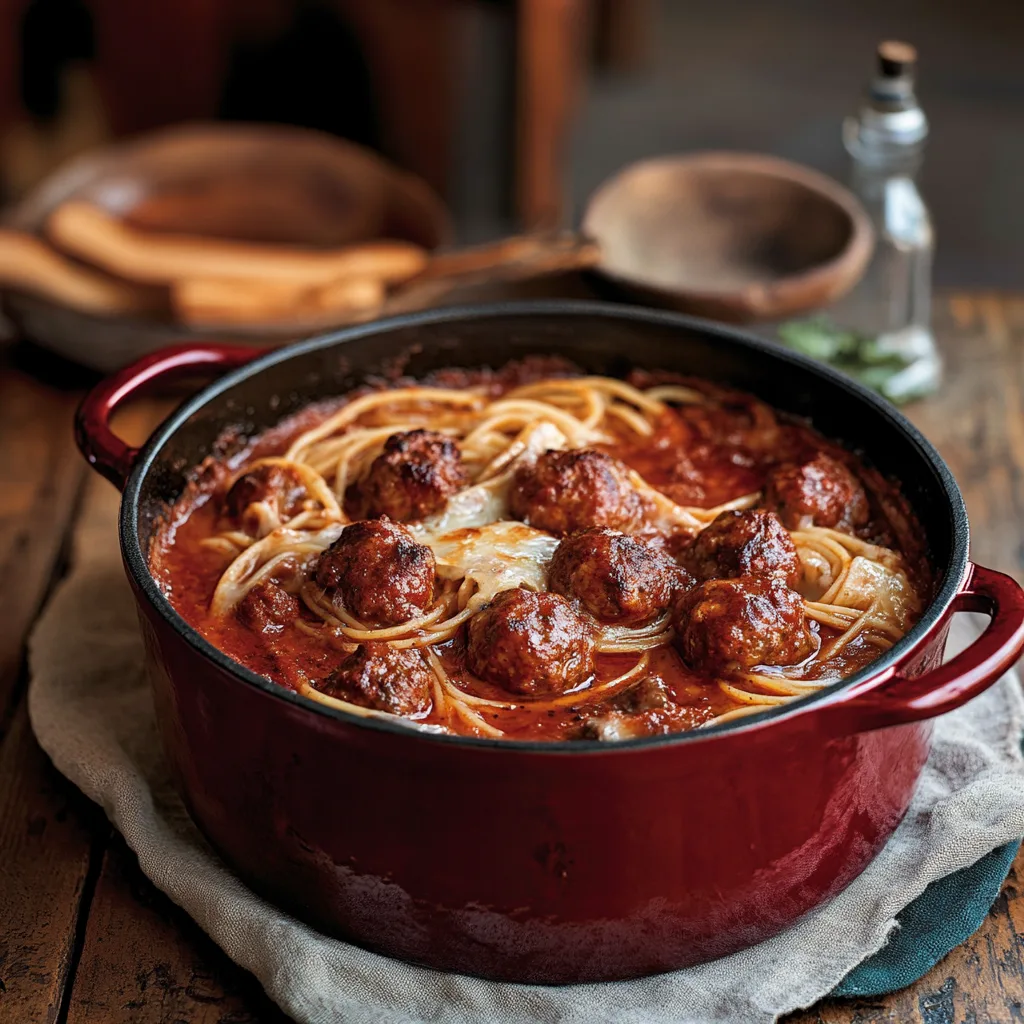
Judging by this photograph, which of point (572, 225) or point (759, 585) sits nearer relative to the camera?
point (759, 585)

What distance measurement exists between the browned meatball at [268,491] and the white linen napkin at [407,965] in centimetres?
56

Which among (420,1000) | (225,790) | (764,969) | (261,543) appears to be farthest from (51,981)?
(764,969)

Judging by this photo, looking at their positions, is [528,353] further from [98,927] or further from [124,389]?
[98,927]

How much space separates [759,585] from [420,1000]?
1.25 meters

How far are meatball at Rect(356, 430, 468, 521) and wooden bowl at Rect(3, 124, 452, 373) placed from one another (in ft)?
10.5

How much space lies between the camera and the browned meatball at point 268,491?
4.16m

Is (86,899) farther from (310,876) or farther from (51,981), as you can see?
(310,876)

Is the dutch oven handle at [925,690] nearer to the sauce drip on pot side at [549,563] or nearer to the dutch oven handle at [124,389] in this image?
the sauce drip on pot side at [549,563]

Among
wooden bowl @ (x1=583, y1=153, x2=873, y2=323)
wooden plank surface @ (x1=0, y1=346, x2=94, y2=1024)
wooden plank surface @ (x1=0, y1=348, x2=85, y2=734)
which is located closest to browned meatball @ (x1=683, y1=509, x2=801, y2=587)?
wooden plank surface @ (x1=0, y1=346, x2=94, y2=1024)

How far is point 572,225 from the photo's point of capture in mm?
9914

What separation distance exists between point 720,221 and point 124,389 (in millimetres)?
3339

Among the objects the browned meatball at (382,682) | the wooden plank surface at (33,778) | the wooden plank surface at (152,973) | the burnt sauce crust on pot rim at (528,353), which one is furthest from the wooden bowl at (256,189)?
the wooden plank surface at (152,973)

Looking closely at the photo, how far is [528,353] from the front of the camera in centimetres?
482

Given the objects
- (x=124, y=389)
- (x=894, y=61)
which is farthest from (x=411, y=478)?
(x=894, y=61)
